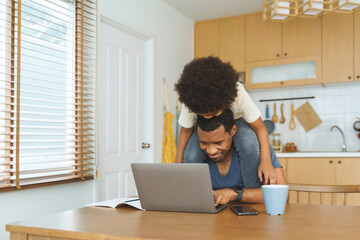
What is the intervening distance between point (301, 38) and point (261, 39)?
47 centimetres

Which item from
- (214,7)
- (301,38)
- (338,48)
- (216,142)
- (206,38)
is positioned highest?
(214,7)

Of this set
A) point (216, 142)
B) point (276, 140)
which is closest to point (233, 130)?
point (216, 142)

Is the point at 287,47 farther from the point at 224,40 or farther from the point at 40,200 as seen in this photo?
the point at 40,200

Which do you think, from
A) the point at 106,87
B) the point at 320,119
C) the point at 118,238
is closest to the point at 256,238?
the point at 118,238

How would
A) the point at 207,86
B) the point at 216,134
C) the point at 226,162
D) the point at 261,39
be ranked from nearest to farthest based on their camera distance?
1. the point at 207,86
2. the point at 216,134
3. the point at 226,162
4. the point at 261,39

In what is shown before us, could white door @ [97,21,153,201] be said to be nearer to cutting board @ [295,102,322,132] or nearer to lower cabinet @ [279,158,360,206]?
lower cabinet @ [279,158,360,206]

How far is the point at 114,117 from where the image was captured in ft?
12.0

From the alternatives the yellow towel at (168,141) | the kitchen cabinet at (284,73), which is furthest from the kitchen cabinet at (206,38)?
the yellow towel at (168,141)

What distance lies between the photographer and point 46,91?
2896mm

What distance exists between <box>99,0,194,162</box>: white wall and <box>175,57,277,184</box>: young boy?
1.96 m

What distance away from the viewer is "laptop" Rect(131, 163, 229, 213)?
1325mm

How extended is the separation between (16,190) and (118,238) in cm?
173

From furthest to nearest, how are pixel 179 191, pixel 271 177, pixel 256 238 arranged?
pixel 271 177, pixel 179 191, pixel 256 238

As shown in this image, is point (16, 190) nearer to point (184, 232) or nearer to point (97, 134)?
Answer: point (97, 134)
